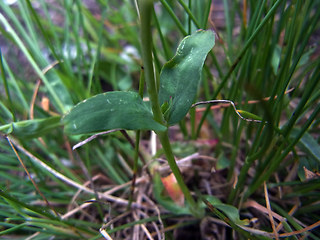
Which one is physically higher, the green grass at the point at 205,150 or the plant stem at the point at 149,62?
the plant stem at the point at 149,62

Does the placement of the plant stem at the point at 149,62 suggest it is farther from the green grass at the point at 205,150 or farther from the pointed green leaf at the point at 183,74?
the green grass at the point at 205,150

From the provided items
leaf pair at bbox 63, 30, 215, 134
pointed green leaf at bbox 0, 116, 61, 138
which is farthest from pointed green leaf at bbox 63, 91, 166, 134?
pointed green leaf at bbox 0, 116, 61, 138

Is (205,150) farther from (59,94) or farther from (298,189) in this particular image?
(59,94)

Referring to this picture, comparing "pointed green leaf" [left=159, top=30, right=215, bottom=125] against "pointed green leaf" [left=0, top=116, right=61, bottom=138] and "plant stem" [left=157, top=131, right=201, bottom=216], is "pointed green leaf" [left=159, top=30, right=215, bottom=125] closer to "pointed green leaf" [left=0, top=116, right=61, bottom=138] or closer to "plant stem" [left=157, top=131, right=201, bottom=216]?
"plant stem" [left=157, top=131, right=201, bottom=216]

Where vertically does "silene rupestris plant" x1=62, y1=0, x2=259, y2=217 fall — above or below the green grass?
above

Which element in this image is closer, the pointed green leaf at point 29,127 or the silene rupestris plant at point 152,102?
the silene rupestris plant at point 152,102

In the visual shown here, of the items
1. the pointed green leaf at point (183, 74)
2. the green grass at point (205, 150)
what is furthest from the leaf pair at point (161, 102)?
the green grass at point (205, 150)
